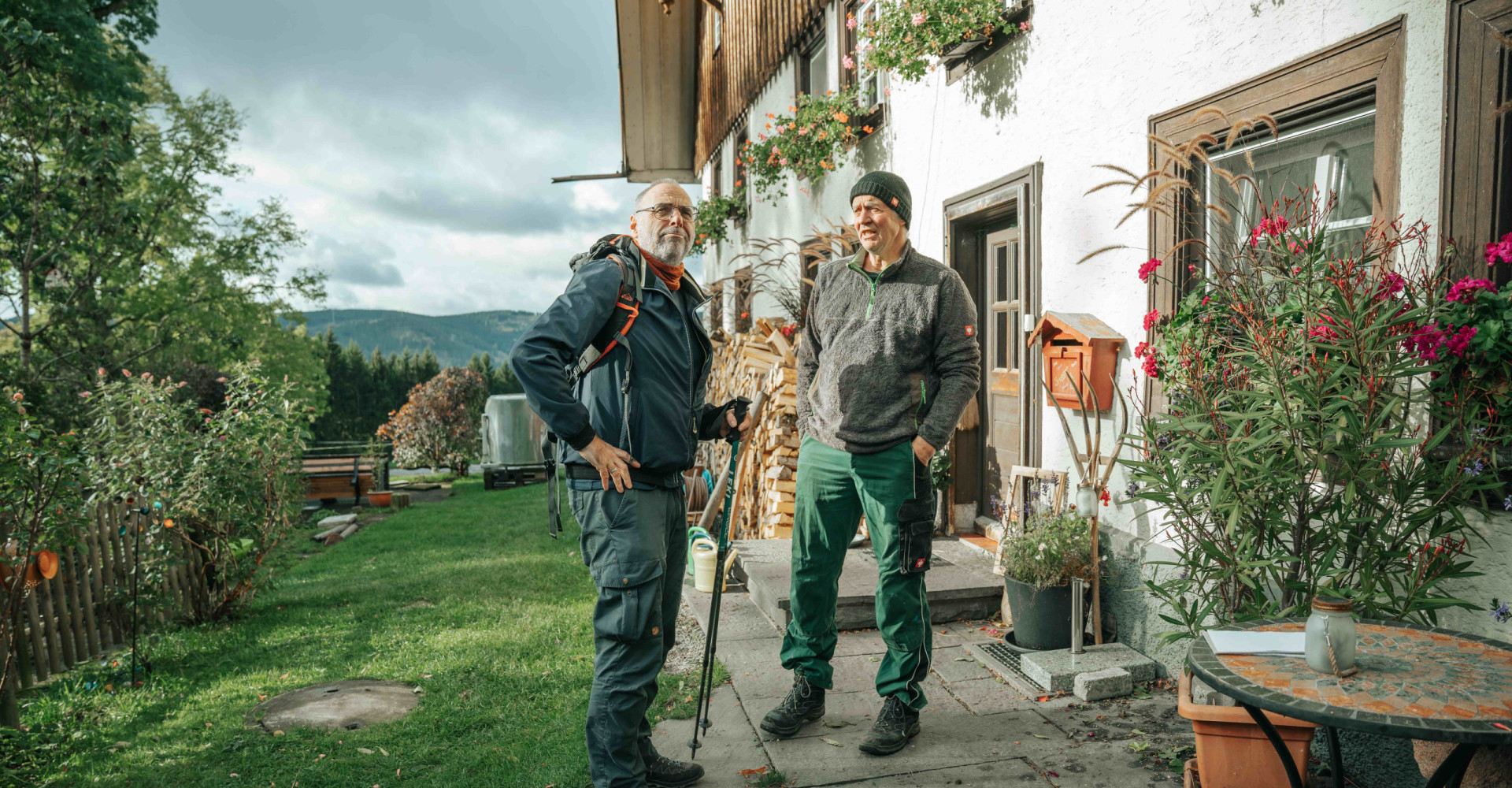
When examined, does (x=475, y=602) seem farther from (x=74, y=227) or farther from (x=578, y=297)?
(x=74, y=227)

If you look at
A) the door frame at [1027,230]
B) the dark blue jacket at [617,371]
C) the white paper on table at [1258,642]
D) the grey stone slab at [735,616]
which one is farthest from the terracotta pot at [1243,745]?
the door frame at [1027,230]

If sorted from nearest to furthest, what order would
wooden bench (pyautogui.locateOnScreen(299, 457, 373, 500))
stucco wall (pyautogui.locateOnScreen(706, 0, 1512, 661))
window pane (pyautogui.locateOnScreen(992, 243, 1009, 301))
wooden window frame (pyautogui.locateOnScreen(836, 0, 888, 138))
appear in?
stucco wall (pyautogui.locateOnScreen(706, 0, 1512, 661)), window pane (pyautogui.locateOnScreen(992, 243, 1009, 301)), wooden window frame (pyautogui.locateOnScreen(836, 0, 888, 138)), wooden bench (pyautogui.locateOnScreen(299, 457, 373, 500))

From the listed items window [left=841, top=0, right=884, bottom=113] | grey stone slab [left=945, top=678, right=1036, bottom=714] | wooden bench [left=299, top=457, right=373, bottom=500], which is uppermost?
window [left=841, top=0, right=884, bottom=113]

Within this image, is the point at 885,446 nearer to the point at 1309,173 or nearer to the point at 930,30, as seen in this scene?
the point at 1309,173

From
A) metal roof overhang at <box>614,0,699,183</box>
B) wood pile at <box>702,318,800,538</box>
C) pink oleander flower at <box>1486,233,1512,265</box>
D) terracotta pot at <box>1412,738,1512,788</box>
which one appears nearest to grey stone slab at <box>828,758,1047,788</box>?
terracotta pot at <box>1412,738,1512,788</box>

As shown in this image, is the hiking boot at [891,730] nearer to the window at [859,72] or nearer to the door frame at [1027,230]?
the door frame at [1027,230]

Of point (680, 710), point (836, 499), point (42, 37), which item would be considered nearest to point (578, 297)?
point (836, 499)

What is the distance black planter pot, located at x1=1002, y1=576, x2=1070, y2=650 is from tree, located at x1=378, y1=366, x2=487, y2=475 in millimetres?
15975

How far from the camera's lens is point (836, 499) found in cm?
324

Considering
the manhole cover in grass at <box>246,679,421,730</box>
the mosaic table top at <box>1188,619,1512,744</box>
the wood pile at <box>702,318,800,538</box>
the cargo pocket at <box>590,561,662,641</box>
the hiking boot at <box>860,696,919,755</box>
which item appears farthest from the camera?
the wood pile at <box>702,318,800,538</box>

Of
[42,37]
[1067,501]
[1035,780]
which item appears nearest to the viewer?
[1035,780]

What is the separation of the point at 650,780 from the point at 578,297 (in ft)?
5.39

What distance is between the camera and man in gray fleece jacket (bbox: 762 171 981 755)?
10.3 ft

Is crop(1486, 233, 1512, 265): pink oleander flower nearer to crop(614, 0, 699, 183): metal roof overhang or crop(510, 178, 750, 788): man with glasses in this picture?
crop(510, 178, 750, 788): man with glasses
